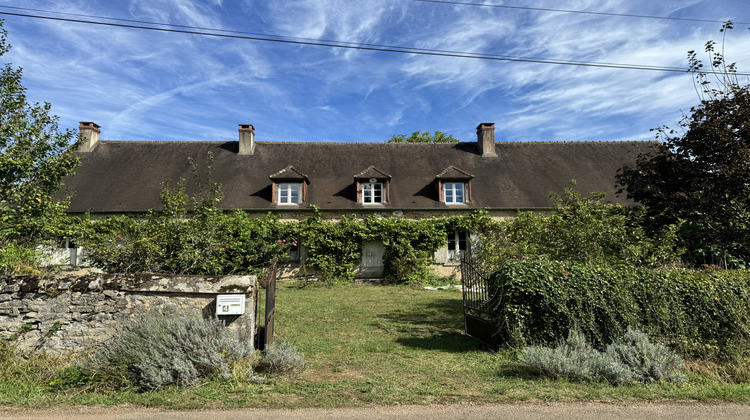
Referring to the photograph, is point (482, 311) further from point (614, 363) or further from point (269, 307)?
point (269, 307)

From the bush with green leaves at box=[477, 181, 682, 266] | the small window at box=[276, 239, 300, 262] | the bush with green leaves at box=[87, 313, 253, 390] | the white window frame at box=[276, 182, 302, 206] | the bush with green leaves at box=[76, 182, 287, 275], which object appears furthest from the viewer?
the white window frame at box=[276, 182, 302, 206]

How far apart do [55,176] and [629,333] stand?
9.89 meters

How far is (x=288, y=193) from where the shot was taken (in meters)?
17.8

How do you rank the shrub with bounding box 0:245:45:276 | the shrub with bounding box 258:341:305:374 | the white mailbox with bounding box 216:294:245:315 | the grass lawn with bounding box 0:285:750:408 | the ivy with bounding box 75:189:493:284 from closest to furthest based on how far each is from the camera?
the grass lawn with bounding box 0:285:750:408 → the shrub with bounding box 258:341:305:374 → the white mailbox with bounding box 216:294:245:315 → the shrub with bounding box 0:245:45:276 → the ivy with bounding box 75:189:493:284

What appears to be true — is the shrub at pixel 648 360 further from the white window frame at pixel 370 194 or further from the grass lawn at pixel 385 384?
the white window frame at pixel 370 194

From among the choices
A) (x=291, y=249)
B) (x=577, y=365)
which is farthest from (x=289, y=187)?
(x=577, y=365)

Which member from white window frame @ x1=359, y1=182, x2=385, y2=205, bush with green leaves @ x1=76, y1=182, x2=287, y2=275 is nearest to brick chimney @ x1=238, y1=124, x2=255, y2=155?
white window frame @ x1=359, y1=182, x2=385, y2=205

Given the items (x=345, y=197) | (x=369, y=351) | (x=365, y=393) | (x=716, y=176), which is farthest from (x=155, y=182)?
(x=716, y=176)

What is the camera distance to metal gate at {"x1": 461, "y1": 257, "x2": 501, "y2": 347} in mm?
6785

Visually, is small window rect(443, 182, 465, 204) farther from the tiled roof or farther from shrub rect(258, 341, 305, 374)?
shrub rect(258, 341, 305, 374)

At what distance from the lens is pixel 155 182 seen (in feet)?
60.6

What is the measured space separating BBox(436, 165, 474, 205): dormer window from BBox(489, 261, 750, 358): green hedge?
38.4 feet

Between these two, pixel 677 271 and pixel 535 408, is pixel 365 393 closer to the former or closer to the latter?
pixel 535 408

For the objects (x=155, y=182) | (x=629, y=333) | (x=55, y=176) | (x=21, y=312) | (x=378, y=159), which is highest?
(x=378, y=159)
